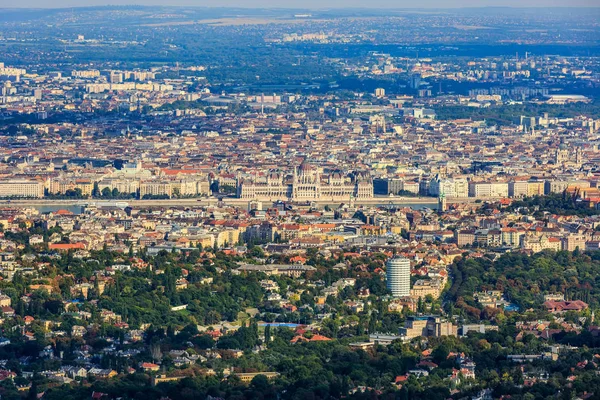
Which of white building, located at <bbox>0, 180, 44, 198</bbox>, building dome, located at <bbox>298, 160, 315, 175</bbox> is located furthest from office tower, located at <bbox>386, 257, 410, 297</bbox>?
building dome, located at <bbox>298, 160, 315, 175</bbox>

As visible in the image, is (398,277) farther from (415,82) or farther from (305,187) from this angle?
(415,82)

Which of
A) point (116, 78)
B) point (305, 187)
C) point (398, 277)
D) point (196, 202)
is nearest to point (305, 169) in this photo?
point (305, 187)

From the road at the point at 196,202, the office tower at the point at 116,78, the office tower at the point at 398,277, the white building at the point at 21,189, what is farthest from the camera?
the office tower at the point at 116,78

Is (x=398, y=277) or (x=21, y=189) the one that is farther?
(x=21, y=189)

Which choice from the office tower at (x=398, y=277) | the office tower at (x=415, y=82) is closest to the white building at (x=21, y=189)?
the office tower at (x=398, y=277)

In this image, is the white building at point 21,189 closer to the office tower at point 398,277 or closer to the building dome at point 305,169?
the building dome at point 305,169

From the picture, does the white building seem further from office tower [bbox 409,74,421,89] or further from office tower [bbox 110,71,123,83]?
office tower [bbox 110,71,123,83]
